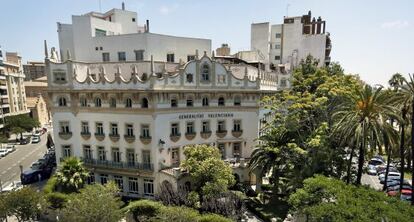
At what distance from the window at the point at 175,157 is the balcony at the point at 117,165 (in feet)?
8.28

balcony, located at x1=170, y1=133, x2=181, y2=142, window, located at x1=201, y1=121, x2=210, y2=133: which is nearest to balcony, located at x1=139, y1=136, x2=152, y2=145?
balcony, located at x1=170, y1=133, x2=181, y2=142

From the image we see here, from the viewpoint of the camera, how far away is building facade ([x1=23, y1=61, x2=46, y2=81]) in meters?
125

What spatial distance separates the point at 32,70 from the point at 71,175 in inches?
4924

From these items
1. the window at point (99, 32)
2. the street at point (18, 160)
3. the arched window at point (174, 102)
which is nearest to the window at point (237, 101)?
the arched window at point (174, 102)

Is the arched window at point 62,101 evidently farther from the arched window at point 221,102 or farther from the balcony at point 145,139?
the arched window at point 221,102

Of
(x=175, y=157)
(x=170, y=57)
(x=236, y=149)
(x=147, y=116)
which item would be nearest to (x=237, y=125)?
(x=236, y=149)

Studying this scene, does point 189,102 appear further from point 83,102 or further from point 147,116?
point 83,102

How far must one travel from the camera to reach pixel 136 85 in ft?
94.0

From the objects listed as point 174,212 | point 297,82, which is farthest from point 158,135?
point 297,82

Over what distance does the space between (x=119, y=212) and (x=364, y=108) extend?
22051mm

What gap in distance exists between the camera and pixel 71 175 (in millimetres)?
27859

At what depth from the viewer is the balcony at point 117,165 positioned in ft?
98.6

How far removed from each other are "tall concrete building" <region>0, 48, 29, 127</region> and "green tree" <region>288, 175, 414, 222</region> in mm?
80314

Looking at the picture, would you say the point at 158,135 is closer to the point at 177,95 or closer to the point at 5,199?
the point at 177,95
